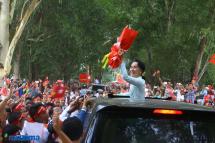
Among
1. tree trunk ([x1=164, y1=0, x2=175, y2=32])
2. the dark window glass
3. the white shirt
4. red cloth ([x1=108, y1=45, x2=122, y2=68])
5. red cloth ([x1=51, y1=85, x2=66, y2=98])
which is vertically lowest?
the dark window glass

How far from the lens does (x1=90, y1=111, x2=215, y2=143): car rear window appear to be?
191 inches

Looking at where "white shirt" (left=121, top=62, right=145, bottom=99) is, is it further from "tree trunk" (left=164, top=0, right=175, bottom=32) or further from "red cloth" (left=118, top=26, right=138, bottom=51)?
"tree trunk" (left=164, top=0, right=175, bottom=32)

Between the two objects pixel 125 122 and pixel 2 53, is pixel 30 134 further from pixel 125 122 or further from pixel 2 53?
pixel 2 53

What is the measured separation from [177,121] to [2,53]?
2473cm

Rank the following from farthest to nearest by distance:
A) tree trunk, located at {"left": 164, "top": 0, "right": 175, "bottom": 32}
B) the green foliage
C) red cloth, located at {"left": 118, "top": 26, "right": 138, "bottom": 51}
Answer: tree trunk, located at {"left": 164, "top": 0, "right": 175, "bottom": 32}, the green foliage, red cloth, located at {"left": 118, "top": 26, "right": 138, "bottom": 51}

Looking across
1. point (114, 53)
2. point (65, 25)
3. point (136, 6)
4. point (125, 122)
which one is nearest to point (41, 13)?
point (65, 25)

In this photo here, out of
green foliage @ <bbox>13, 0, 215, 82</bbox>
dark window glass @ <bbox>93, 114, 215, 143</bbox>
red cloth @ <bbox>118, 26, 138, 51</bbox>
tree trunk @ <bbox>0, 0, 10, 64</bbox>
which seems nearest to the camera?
dark window glass @ <bbox>93, 114, 215, 143</bbox>

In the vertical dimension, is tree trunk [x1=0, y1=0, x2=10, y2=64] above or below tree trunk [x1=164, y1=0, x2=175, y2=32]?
below

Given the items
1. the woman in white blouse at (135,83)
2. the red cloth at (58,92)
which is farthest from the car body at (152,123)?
the red cloth at (58,92)

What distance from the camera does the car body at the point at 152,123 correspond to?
484 cm

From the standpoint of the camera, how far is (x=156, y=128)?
16.0 ft

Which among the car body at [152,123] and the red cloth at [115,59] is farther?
the red cloth at [115,59]

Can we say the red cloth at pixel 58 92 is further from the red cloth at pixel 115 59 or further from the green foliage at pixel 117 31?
the green foliage at pixel 117 31

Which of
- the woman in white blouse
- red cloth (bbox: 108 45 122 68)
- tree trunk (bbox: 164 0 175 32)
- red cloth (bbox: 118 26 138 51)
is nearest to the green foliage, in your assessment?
tree trunk (bbox: 164 0 175 32)
